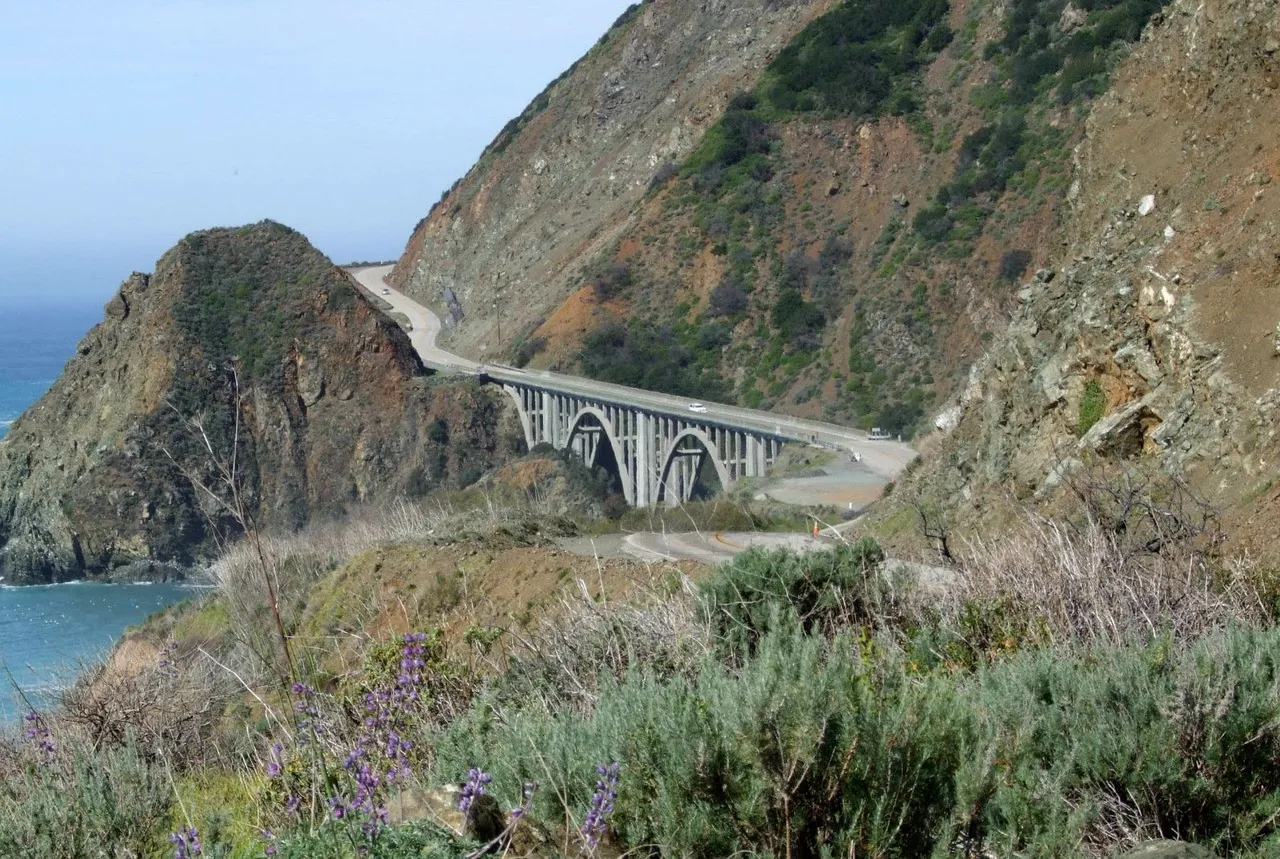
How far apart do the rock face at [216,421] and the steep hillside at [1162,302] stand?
4281 centimetres

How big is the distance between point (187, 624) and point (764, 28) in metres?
63.3

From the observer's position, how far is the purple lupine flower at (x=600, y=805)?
3678mm

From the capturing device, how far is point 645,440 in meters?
52.4

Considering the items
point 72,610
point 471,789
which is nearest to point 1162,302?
point 471,789

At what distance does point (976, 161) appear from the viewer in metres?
59.3

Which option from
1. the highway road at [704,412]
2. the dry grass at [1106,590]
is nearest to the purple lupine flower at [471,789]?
the dry grass at [1106,590]

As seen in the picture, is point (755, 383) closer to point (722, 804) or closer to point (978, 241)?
point (978, 241)

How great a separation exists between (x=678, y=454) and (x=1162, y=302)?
3435cm

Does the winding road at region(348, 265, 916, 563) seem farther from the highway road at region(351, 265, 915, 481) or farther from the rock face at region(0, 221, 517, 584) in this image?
the rock face at region(0, 221, 517, 584)

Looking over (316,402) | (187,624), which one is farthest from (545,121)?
(187,624)

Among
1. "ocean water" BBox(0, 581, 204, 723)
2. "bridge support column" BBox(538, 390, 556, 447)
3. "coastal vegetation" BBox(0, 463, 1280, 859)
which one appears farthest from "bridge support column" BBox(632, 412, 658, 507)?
"coastal vegetation" BBox(0, 463, 1280, 859)

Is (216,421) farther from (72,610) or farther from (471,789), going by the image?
(471,789)

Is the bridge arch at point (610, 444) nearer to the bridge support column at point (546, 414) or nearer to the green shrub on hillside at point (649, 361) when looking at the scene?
the bridge support column at point (546, 414)

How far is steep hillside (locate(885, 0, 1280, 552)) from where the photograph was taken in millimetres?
15250
